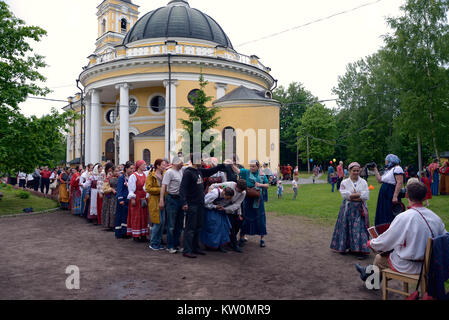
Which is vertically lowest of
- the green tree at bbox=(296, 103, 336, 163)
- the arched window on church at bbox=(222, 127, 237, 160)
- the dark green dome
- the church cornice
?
the arched window on church at bbox=(222, 127, 237, 160)

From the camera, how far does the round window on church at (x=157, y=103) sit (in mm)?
30125

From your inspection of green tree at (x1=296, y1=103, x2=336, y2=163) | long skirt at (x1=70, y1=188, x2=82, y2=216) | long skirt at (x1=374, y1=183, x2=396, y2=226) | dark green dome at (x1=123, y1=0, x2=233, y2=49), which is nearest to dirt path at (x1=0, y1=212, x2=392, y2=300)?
long skirt at (x1=374, y1=183, x2=396, y2=226)

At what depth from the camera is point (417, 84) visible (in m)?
20.2

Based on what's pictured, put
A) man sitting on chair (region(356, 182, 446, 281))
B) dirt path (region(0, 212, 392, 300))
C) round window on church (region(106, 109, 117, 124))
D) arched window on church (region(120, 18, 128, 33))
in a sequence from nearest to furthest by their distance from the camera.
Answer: man sitting on chair (region(356, 182, 446, 281))
dirt path (region(0, 212, 392, 300))
round window on church (region(106, 109, 117, 124))
arched window on church (region(120, 18, 128, 33))

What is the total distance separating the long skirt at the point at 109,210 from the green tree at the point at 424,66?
18682 millimetres

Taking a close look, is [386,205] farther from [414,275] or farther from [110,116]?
[110,116]

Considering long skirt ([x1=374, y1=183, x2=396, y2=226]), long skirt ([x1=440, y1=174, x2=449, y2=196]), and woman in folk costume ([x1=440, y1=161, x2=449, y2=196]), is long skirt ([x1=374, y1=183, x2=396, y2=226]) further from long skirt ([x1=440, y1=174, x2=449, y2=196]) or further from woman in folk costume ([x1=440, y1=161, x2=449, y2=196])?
long skirt ([x1=440, y1=174, x2=449, y2=196])

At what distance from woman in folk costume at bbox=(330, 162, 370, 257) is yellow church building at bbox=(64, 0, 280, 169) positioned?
17973mm

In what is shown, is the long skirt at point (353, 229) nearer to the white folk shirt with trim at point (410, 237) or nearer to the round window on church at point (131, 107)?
the white folk shirt with trim at point (410, 237)

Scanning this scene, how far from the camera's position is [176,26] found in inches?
1229

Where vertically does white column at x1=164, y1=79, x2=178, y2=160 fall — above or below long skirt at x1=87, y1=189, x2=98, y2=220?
above

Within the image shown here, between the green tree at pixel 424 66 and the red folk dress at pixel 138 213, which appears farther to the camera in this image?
the green tree at pixel 424 66

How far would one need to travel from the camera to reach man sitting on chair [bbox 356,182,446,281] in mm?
3584

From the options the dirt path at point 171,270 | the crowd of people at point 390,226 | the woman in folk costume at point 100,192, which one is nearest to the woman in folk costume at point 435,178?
the dirt path at point 171,270
